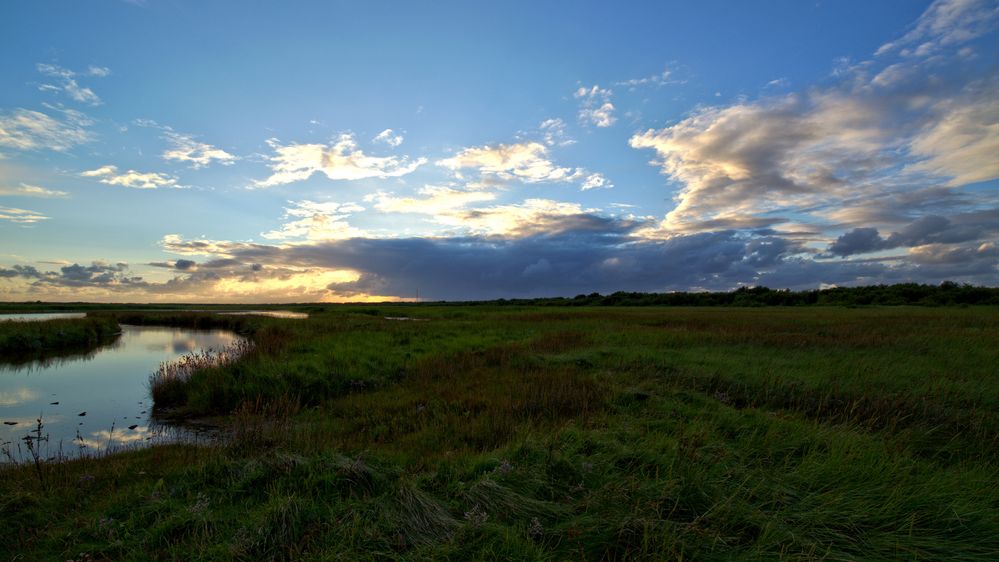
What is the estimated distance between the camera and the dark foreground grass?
4168mm

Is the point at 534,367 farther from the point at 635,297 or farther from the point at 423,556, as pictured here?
the point at 635,297

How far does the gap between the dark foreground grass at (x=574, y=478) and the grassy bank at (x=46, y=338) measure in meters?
22.1

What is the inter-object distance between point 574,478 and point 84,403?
1608 centimetres

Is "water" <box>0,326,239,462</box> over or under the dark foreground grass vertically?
under

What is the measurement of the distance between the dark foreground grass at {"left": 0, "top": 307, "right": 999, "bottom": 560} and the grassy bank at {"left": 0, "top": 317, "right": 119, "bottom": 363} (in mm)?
22128

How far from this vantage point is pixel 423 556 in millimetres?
3836

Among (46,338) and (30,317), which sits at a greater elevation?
(30,317)

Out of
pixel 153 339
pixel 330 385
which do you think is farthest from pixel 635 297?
pixel 330 385

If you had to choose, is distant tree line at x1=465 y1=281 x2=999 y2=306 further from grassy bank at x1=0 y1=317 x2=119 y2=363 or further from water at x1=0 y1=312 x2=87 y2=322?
water at x1=0 y1=312 x2=87 y2=322

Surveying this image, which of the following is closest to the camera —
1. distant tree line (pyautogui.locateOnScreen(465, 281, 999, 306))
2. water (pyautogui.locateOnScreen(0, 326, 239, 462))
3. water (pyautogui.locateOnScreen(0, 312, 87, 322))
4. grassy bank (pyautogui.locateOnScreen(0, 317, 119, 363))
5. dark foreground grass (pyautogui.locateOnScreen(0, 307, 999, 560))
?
dark foreground grass (pyautogui.locateOnScreen(0, 307, 999, 560))

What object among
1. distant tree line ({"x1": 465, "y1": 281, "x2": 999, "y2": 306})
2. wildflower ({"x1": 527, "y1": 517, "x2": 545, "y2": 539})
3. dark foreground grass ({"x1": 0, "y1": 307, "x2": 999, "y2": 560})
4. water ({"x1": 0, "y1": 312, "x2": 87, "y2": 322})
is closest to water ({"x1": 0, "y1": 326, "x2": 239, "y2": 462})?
dark foreground grass ({"x1": 0, "y1": 307, "x2": 999, "y2": 560})

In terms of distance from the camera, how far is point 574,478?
211 inches

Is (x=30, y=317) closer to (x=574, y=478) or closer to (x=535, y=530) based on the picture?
(x=574, y=478)

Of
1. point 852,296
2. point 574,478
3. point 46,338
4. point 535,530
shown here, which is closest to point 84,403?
point 574,478
